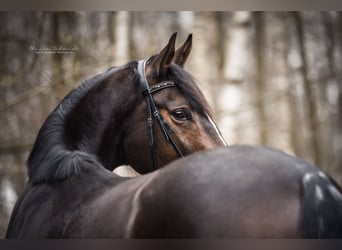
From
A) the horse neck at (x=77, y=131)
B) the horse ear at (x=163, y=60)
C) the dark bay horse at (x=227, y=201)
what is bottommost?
the dark bay horse at (x=227, y=201)

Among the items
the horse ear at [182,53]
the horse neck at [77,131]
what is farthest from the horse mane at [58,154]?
the horse ear at [182,53]

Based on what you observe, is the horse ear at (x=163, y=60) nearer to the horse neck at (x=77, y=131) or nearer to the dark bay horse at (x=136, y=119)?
the dark bay horse at (x=136, y=119)

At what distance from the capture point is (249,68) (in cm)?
308

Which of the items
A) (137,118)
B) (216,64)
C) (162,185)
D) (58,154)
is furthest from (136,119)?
(216,64)

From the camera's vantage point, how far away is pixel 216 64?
122 inches

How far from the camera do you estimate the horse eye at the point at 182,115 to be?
2.29 m

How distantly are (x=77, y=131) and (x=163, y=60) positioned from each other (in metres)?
0.54

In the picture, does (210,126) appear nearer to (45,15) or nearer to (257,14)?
(257,14)

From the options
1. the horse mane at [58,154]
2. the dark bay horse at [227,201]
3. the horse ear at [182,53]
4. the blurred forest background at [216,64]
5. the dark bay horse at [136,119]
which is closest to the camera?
the dark bay horse at [227,201]

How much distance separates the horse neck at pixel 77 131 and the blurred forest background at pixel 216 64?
68 cm

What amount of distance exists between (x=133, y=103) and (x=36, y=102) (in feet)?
2.97

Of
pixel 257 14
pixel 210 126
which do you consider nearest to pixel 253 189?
pixel 210 126

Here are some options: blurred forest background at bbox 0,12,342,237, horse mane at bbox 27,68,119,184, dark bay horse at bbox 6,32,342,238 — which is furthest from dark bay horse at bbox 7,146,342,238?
blurred forest background at bbox 0,12,342,237

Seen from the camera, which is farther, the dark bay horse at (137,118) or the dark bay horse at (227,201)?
the dark bay horse at (137,118)
